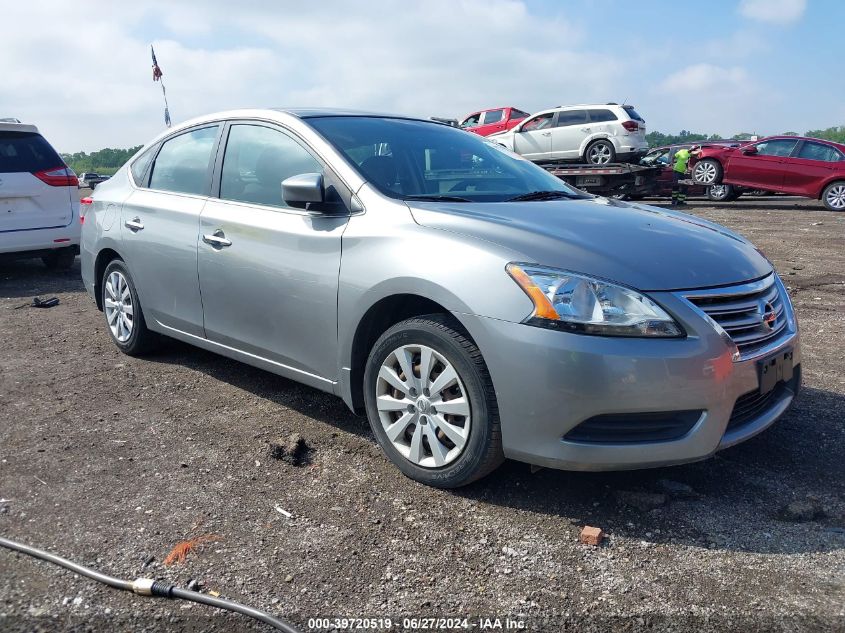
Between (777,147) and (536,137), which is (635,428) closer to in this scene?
(777,147)

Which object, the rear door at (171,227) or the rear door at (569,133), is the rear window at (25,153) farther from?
the rear door at (569,133)

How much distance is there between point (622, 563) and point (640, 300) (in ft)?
3.26

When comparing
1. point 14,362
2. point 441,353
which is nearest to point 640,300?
point 441,353

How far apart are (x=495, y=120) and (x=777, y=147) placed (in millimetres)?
8668

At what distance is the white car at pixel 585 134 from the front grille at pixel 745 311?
1464 centimetres

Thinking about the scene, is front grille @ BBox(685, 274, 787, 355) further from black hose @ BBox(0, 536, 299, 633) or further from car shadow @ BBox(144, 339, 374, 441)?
black hose @ BBox(0, 536, 299, 633)

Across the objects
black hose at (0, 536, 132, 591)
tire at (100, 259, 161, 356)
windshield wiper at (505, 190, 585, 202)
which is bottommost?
black hose at (0, 536, 132, 591)

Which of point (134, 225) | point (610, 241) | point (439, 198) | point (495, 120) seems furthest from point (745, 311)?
point (495, 120)

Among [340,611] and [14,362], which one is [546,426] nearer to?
[340,611]

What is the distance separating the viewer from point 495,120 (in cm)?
2284

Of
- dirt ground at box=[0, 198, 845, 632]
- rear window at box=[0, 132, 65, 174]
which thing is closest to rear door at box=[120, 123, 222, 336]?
dirt ground at box=[0, 198, 845, 632]

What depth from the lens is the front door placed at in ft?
12.1

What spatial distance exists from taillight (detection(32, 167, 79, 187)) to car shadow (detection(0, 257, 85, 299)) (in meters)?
1.07

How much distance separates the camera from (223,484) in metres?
3.43
